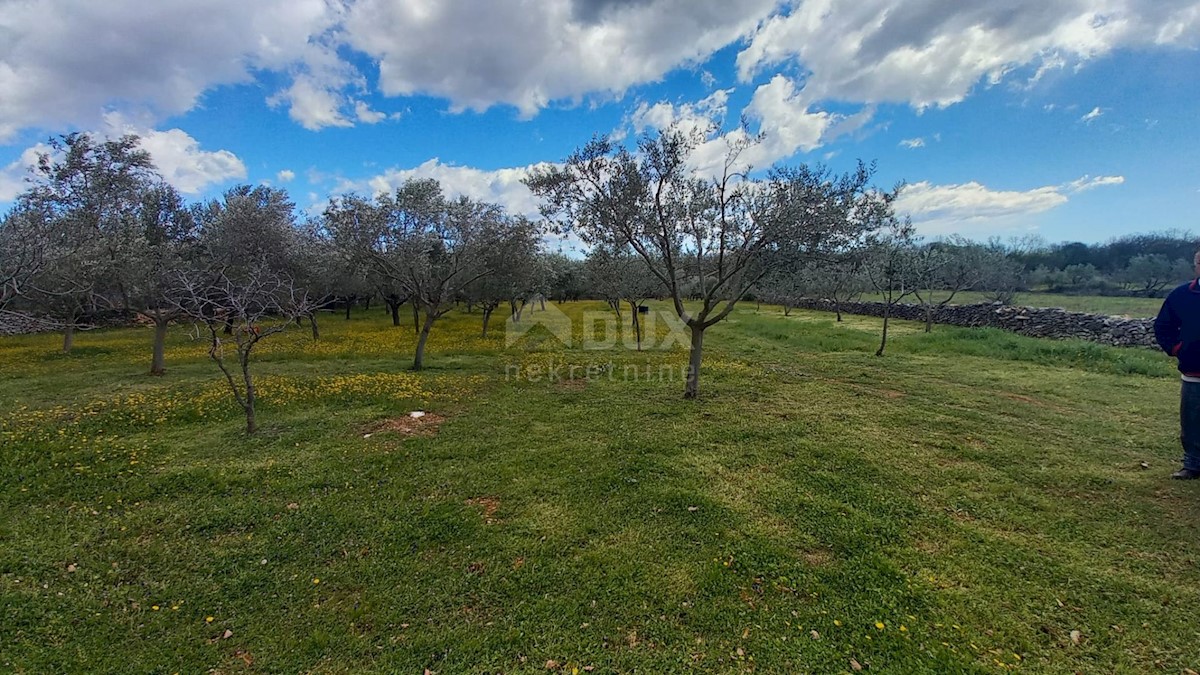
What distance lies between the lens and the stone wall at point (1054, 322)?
62.4 ft

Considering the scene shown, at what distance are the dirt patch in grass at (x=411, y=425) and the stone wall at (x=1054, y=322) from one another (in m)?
26.6

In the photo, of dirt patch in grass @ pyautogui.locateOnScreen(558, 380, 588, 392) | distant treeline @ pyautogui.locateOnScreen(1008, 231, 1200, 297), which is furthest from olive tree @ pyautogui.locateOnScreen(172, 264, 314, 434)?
distant treeline @ pyautogui.locateOnScreen(1008, 231, 1200, 297)

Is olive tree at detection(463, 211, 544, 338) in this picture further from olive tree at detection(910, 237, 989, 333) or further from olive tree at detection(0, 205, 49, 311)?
olive tree at detection(910, 237, 989, 333)

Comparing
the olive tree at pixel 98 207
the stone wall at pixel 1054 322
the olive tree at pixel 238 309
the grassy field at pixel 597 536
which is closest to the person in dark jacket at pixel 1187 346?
the grassy field at pixel 597 536

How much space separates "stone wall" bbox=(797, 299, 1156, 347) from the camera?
62.4 ft

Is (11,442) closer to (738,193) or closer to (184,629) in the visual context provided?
(184,629)

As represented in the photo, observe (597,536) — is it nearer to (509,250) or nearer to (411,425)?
(411,425)

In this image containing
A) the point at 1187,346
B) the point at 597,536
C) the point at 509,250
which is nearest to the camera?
the point at 597,536

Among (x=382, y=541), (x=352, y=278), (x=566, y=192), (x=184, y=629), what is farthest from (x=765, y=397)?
(x=352, y=278)

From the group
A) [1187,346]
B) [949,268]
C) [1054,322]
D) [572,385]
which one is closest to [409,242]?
[572,385]

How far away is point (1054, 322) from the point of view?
22922mm

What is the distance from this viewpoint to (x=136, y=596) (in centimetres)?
435

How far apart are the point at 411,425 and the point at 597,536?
19.1ft

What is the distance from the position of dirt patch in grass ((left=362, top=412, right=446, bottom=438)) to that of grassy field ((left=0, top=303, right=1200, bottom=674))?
0.11 m
